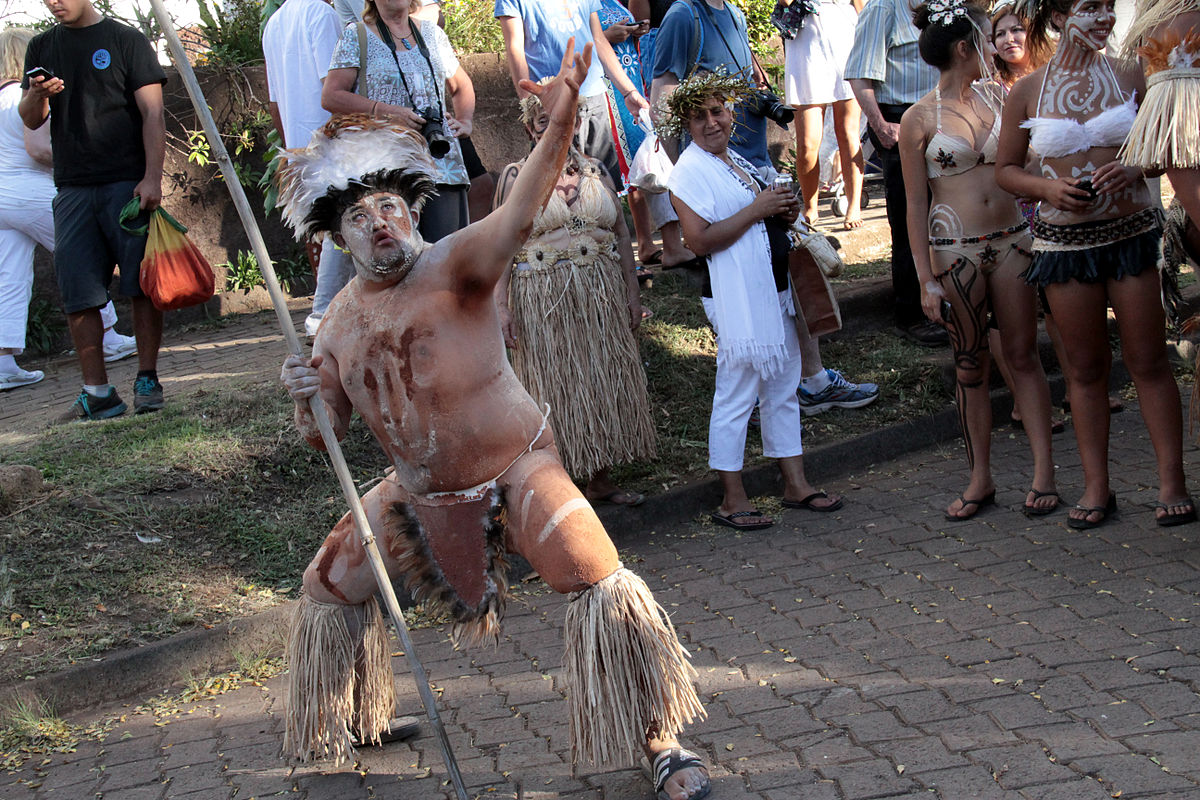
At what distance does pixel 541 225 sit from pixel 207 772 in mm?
2620

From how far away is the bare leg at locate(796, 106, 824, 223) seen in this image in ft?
23.9

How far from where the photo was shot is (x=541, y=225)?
504 centimetres

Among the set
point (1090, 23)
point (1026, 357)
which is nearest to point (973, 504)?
point (1026, 357)

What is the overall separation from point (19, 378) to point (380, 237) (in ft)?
15.4

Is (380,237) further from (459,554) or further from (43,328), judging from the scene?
(43,328)

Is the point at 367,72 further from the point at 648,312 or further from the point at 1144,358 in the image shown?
the point at 1144,358

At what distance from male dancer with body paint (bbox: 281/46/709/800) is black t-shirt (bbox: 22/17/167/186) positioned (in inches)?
121

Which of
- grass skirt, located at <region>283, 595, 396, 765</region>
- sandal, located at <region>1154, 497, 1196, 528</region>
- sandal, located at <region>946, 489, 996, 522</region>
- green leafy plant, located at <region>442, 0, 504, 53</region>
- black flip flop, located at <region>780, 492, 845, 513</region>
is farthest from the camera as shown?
green leafy plant, located at <region>442, 0, 504, 53</region>

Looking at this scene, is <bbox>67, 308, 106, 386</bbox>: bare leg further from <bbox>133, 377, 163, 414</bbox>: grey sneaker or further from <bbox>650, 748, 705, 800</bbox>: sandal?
<bbox>650, 748, 705, 800</bbox>: sandal

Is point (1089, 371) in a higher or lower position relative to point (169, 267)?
lower

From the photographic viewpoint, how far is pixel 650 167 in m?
6.11

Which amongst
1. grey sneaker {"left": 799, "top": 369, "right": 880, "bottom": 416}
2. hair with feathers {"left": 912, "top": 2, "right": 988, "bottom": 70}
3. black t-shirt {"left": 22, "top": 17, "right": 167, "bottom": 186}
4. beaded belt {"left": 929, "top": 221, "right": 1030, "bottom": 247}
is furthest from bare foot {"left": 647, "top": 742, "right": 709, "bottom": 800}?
black t-shirt {"left": 22, "top": 17, "right": 167, "bottom": 186}

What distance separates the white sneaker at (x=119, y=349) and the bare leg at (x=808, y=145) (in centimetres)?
440

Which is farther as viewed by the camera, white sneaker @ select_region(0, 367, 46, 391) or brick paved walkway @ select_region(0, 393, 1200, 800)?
white sneaker @ select_region(0, 367, 46, 391)
